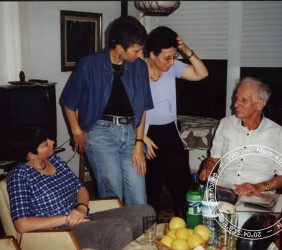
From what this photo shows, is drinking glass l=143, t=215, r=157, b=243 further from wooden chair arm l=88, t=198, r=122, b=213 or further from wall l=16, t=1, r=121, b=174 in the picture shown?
wall l=16, t=1, r=121, b=174

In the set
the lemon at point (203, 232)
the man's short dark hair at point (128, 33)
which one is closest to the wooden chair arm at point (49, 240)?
the lemon at point (203, 232)

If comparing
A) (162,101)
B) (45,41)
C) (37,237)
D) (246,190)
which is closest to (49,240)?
(37,237)

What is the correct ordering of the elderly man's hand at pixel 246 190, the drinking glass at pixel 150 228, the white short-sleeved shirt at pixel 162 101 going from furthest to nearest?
the white short-sleeved shirt at pixel 162 101 → the elderly man's hand at pixel 246 190 → the drinking glass at pixel 150 228

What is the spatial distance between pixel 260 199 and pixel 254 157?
1.35ft

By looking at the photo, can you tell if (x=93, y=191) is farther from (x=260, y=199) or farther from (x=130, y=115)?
(x=260, y=199)

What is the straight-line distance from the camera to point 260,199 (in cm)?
183

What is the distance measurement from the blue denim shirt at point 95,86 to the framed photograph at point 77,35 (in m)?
1.79

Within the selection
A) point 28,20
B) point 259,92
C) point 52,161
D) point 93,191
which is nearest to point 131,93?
point 52,161

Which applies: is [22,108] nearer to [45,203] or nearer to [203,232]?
[45,203]

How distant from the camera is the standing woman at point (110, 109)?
83.2 inches

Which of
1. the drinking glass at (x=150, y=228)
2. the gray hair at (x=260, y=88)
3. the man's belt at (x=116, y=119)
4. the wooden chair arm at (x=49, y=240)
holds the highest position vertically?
the gray hair at (x=260, y=88)

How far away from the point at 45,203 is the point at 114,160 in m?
0.46

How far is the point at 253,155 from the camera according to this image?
7.23ft

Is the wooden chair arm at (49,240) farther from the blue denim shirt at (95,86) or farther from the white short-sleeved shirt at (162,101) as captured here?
the white short-sleeved shirt at (162,101)
